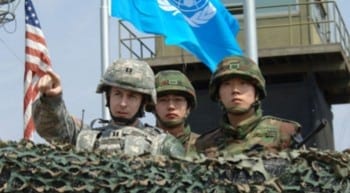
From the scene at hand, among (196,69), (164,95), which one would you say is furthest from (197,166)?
(196,69)

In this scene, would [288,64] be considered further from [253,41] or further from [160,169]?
[160,169]

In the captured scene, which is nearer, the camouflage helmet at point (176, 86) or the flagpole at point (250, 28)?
the camouflage helmet at point (176, 86)

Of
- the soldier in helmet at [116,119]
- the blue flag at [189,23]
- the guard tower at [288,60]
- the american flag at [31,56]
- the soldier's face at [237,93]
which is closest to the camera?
the soldier in helmet at [116,119]

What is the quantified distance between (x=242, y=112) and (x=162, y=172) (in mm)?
1564

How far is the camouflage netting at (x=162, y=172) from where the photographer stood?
3.44 meters

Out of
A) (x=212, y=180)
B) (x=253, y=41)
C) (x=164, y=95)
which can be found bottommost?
(x=212, y=180)

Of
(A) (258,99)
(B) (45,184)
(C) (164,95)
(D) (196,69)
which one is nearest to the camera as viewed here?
(B) (45,184)

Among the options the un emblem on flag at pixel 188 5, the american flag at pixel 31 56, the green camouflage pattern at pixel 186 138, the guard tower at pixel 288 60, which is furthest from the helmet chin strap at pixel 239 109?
the guard tower at pixel 288 60

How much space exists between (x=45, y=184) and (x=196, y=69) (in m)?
15.6

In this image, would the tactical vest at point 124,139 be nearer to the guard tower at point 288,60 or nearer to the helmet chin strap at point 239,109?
the helmet chin strap at point 239,109

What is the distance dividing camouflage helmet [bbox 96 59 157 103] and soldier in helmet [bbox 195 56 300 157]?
1.20ft

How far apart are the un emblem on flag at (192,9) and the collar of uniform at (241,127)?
733cm

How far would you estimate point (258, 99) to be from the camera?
5.10 meters

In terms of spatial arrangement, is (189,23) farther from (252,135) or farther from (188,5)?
(252,135)
